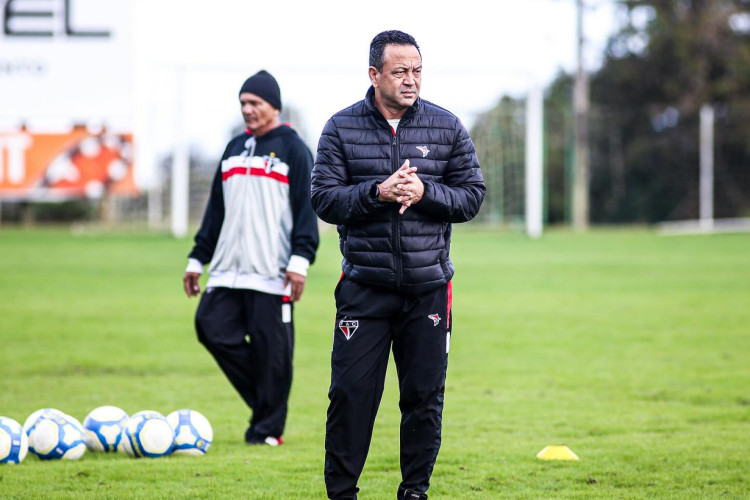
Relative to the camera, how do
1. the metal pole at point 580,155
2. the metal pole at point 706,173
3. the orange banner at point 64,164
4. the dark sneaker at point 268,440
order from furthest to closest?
the metal pole at point 580,155, the metal pole at point 706,173, the orange banner at point 64,164, the dark sneaker at point 268,440

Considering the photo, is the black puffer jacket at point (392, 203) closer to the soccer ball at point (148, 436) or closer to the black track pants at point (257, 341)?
the black track pants at point (257, 341)

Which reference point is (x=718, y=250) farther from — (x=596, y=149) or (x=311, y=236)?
(x=311, y=236)

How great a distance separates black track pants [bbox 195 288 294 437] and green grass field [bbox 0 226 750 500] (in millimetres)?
277

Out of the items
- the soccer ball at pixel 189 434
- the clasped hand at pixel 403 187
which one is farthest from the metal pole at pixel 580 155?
the clasped hand at pixel 403 187

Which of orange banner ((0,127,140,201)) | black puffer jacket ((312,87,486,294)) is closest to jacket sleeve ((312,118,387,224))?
black puffer jacket ((312,87,486,294))

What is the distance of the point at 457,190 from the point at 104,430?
2.88 metres

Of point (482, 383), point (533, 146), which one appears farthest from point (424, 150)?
point (533, 146)

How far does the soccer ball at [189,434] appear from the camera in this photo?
6629mm

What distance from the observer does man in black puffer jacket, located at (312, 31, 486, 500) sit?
190 inches

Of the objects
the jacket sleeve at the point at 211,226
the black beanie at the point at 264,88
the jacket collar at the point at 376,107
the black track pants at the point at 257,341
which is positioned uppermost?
the black beanie at the point at 264,88

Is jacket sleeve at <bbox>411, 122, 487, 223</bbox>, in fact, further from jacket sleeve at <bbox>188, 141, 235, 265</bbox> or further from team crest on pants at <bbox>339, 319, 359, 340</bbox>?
jacket sleeve at <bbox>188, 141, 235, 265</bbox>

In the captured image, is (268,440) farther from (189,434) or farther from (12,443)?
(12,443)

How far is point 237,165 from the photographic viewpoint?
6.90m

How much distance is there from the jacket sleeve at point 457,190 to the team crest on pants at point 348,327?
0.57 meters
